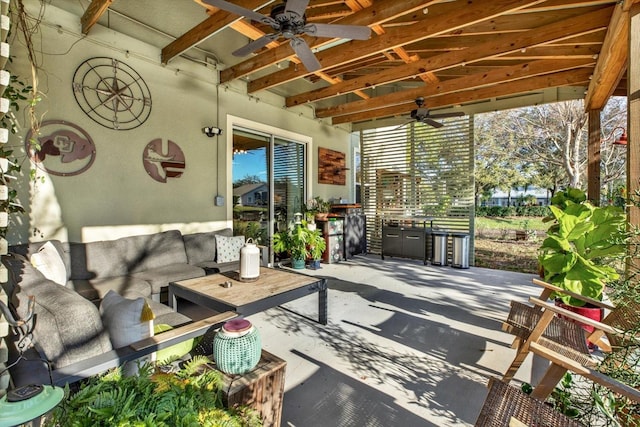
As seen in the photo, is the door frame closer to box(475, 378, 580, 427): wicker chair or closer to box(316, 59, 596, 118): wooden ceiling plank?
box(316, 59, 596, 118): wooden ceiling plank

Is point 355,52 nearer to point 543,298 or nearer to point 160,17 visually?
point 160,17

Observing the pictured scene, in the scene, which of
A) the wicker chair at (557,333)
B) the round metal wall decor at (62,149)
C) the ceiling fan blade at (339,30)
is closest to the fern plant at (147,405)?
the wicker chair at (557,333)

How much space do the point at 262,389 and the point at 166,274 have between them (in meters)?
2.61

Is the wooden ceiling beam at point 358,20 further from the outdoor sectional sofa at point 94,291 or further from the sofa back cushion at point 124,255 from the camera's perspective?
the sofa back cushion at point 124,255

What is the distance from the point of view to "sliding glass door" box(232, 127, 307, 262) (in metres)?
5.61

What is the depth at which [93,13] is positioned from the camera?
3.29 m

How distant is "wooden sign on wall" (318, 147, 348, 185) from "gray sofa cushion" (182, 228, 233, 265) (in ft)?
11.0

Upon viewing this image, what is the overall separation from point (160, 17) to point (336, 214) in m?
4.61

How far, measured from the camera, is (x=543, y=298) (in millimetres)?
2600

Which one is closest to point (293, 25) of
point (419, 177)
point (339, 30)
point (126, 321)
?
point (339, 30)

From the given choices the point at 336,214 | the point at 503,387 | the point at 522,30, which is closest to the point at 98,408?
the point at 503,387

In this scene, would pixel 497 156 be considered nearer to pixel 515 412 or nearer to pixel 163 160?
pixel 163 160

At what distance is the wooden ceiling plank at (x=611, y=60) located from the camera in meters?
2.80

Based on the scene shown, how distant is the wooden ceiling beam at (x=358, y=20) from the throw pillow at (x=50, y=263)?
339 centimetres
